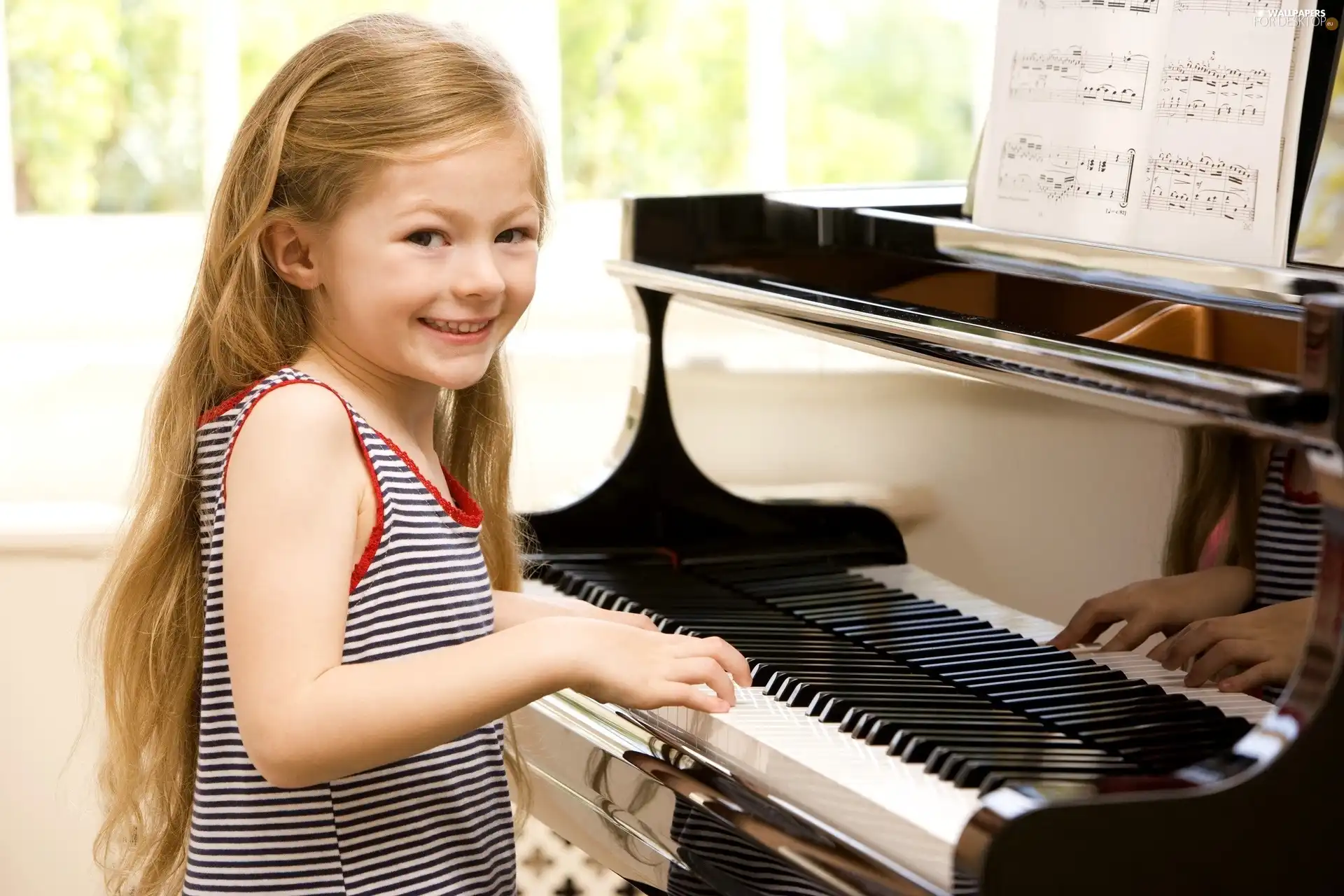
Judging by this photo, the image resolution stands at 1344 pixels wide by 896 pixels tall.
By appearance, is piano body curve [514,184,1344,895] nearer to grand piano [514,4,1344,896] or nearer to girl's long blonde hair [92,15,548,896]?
grand piano [514,4,1344,896]

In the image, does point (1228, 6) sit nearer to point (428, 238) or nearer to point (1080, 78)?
point (1080, 78)

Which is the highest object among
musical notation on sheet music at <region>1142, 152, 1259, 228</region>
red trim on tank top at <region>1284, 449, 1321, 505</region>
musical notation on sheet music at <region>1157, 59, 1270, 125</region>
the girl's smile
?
musical notation on sheet music at <region>1157, 59, 1270, 125</region>

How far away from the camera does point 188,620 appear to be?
1.44 m

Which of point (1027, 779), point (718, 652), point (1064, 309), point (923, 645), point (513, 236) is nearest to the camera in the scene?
point (1027, 779)

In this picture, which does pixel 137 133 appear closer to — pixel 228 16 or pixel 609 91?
pixel 228 16

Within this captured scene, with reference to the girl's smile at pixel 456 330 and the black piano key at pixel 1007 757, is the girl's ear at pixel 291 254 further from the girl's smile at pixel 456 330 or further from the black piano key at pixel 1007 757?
the black piano key at pixel 1007 757

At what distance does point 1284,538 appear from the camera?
122cm

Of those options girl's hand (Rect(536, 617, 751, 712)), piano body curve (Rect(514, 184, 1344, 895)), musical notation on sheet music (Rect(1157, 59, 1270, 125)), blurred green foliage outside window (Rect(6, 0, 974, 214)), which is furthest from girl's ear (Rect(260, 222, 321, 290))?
blurred green foliage outside window (Rect(6, 0, 974, 214))

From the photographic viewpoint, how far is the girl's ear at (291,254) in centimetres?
136

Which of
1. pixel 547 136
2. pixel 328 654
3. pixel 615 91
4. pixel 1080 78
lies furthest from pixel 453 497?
pixel 615 91

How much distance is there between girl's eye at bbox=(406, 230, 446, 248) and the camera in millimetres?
1315

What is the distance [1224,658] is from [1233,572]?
0.07 m

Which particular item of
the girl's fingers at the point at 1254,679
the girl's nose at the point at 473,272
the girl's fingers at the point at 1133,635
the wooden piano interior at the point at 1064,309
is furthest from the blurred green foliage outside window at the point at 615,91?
the girl's fingers at the point at 1254,679

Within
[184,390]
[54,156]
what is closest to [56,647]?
[54,156]
